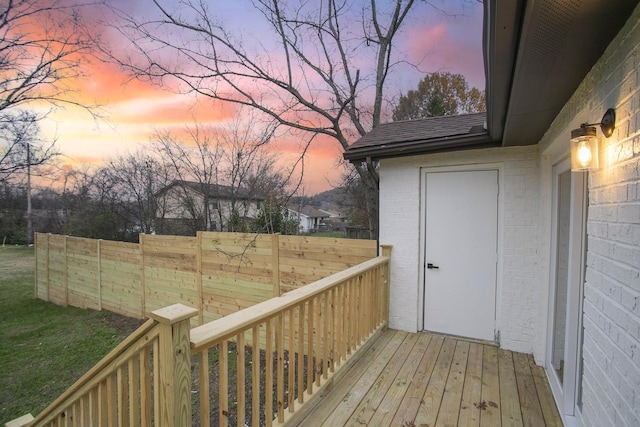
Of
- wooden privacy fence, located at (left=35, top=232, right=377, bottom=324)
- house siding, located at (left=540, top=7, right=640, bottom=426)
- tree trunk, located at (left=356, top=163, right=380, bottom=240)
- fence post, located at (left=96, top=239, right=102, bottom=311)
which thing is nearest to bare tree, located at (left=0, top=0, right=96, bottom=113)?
fence post, located at (left=96, top=239, right=102, bottom=311)

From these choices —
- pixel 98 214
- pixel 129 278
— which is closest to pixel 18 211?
pixel 98 214

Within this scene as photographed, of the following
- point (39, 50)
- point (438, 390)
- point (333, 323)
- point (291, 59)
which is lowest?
point (438, 390)

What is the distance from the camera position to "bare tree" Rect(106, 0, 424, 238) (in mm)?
6289

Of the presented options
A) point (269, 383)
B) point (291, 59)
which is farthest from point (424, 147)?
point (291, 59)

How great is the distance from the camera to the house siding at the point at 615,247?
106 cm

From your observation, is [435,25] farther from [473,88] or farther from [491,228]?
[473,88]

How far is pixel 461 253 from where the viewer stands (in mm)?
3514

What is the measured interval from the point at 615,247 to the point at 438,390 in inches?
74.5

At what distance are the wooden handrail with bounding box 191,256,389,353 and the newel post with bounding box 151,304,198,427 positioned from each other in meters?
0.08

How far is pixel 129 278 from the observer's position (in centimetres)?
618

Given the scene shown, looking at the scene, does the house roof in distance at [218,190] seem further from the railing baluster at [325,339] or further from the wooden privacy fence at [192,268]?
the railing baluster at [325,339]

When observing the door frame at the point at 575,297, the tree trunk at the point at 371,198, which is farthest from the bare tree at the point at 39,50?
the door frame at the point at 575,297

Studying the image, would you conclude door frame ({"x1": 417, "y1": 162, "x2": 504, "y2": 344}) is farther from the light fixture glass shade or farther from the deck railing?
the light fixture glass shade

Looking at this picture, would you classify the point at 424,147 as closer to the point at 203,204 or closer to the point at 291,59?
the point at 291,59
